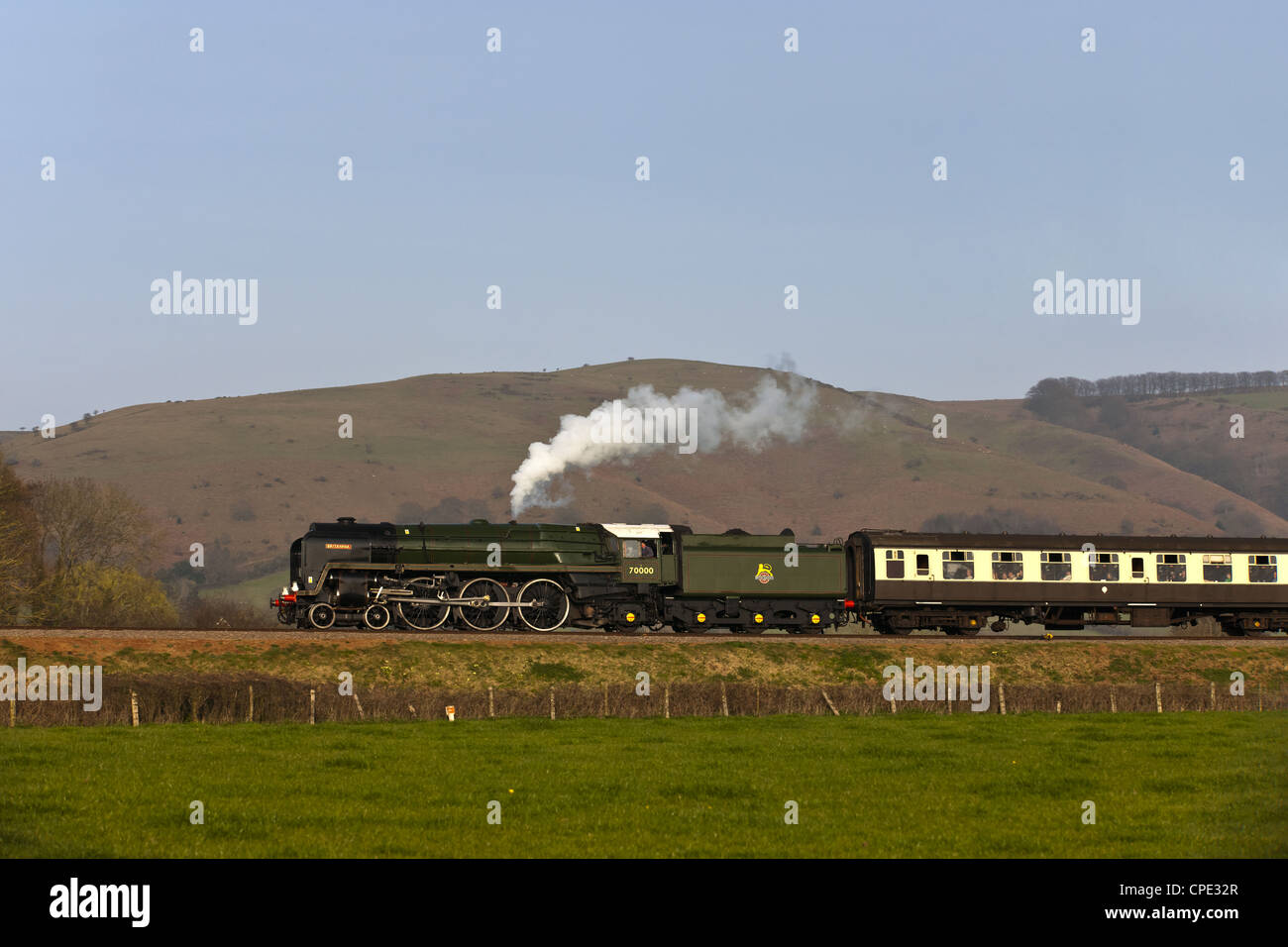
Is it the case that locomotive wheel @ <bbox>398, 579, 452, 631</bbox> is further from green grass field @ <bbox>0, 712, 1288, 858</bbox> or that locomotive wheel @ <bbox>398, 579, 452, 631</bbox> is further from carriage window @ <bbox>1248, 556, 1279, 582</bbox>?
carriage window @ <bbox>1248, 556, 1279, 582</bbox>

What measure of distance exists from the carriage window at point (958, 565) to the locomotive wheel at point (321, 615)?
918 inches

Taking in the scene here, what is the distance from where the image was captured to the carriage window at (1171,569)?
51.4m

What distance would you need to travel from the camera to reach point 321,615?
144 ft

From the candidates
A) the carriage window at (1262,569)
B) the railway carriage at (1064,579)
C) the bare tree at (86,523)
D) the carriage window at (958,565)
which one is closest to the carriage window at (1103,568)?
the railway carriage at (1064,579)

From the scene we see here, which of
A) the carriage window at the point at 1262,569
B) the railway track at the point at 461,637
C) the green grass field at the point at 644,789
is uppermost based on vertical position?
the carriage window at the point at 1262,569

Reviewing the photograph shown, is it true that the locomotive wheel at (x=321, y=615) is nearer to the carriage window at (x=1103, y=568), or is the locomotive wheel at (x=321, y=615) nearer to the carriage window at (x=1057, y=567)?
the carriage window at (x=1057, y=567)

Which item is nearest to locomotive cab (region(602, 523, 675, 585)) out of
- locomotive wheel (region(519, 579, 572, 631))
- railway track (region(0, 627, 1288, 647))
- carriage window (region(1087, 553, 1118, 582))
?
railway track (region(0, 627, 1288, 647))

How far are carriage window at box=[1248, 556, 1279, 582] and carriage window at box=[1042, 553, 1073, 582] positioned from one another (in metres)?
7.97

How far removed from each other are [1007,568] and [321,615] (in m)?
26.1

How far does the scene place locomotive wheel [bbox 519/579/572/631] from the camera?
4553 centimetres

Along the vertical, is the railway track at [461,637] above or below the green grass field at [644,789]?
above

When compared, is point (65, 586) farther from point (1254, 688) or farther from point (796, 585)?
point (1254, 688)

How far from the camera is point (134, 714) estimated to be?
2973 centimetres

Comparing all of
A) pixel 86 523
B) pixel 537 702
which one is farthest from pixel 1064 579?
pixel 86 523
